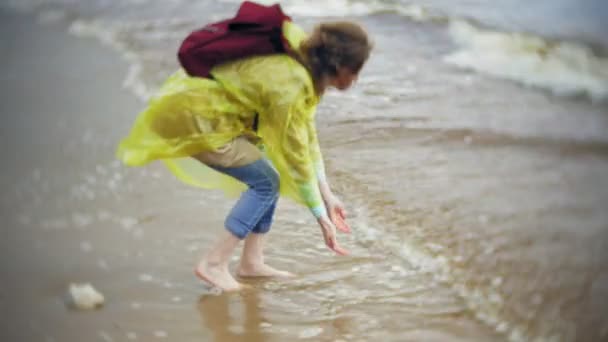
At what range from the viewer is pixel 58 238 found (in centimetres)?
160

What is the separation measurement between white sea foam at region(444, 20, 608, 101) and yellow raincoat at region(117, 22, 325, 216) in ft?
4.29

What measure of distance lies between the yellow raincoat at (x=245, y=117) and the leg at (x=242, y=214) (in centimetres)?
4

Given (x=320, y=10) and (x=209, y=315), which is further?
(x=320, y=10)

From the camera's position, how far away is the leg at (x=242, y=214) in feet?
5.00

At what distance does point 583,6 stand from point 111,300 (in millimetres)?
1230

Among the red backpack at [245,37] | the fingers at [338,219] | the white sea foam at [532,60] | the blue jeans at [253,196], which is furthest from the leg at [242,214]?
the white sea foam at [532,60]

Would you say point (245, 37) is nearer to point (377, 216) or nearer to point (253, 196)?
point (253, 196)

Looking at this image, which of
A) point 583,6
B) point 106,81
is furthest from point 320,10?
point 583,6

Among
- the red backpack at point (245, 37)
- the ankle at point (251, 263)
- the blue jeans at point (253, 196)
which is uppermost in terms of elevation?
the red backpack at point (245, 37)

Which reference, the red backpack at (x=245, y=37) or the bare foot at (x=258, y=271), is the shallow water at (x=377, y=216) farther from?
the red backpack at (x=245, y=37)

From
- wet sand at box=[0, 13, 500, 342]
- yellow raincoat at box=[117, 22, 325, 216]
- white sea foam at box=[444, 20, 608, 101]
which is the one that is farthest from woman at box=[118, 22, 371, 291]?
white sea foam at box=[444, 20, 608, 101]

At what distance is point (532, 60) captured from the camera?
128 inches

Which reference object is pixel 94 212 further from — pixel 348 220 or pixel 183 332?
pixel 348 220

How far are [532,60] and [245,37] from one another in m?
2.13
